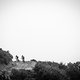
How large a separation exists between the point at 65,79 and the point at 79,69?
15.5ft

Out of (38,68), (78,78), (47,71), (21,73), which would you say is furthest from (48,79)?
(78,78)

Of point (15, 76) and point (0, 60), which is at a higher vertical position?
point (0, 60)

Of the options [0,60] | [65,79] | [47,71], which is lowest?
[65,79]

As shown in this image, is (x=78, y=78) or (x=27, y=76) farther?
(x=78, y=78)

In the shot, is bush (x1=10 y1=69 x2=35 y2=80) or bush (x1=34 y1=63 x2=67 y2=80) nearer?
bush (x1=34 y1=63 x2=67 y2=80)

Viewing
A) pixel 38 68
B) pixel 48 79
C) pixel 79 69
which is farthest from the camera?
pixel 79 69

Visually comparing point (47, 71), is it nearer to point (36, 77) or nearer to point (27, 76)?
point (36, 77)

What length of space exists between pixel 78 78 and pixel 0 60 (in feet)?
64.9

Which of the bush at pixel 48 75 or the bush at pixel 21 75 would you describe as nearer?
the bush at pixel 48 75

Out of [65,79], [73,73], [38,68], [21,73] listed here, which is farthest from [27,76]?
[73,73]

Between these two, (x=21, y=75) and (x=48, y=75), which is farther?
(x=21, y=75)

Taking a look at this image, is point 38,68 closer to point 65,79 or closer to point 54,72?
point 54,72

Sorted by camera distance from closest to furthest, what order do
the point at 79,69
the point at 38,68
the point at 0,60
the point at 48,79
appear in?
the point at 48,79 < the point at 38,68 < the point at 79,69 < the point at 0,60

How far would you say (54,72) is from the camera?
882 inches
